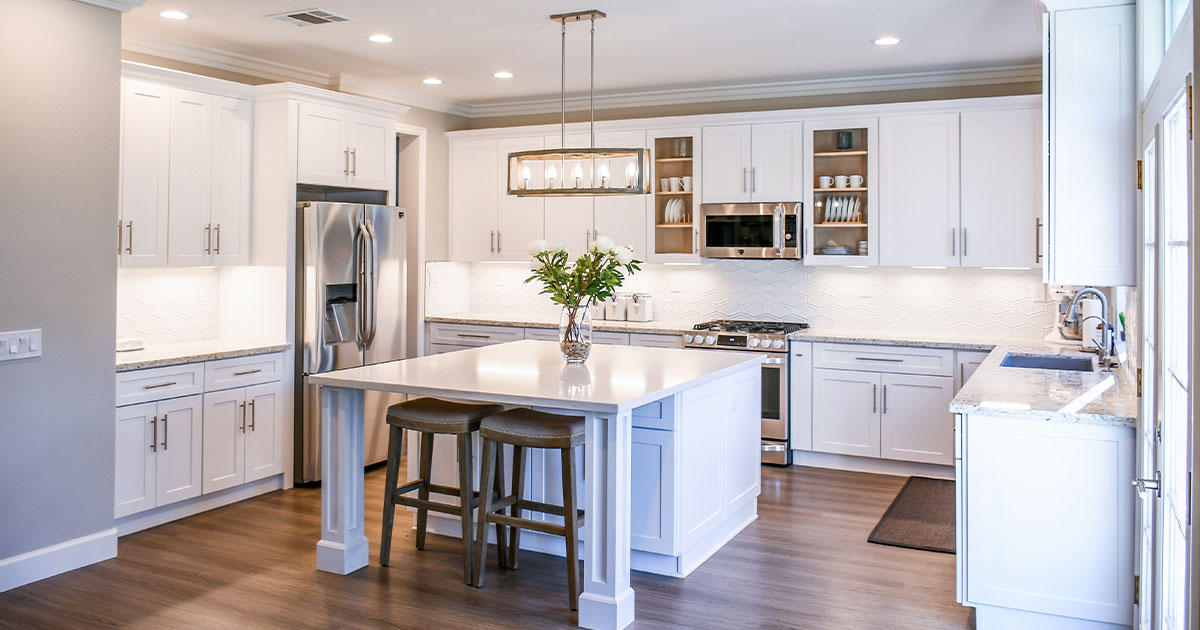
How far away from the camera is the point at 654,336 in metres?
6.53

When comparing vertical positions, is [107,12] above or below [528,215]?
above

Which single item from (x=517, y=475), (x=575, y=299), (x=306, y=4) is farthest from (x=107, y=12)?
(x=517, y=475)

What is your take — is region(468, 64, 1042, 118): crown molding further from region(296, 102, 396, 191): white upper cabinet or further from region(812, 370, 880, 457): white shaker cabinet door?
region(812, 370, 880, 457): white shaker cabinet door

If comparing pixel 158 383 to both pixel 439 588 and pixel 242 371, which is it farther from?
pixel 439 588

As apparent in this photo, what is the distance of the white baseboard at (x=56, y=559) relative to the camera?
388 cm

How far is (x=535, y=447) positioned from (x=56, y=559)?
7.03 ft

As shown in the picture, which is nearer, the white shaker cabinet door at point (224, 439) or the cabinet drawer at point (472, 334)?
the white shaker cabinet door at point (224, 439)

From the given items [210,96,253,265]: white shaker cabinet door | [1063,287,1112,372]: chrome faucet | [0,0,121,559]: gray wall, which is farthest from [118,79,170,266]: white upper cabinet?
[1063,287,1112,372]: chrome faucet

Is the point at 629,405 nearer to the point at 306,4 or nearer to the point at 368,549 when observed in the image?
the point at 368,549

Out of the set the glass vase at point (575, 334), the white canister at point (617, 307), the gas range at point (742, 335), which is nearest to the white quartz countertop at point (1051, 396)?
the glass vase at point (575, 334)

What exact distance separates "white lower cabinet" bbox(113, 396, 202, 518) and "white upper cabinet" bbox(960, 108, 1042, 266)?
4.66 m

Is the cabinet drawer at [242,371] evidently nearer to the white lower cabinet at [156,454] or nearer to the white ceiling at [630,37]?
the white lower cabinet at [156,454]

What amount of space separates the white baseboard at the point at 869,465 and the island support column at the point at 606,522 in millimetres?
2943

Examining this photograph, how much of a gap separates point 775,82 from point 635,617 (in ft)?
13.7
